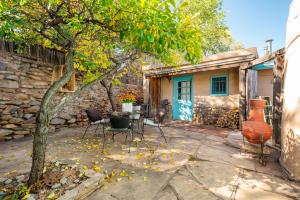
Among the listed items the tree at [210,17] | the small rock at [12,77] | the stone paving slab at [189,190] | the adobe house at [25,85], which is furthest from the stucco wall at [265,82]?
the small rock at [12,77]

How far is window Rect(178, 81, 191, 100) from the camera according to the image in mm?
8250

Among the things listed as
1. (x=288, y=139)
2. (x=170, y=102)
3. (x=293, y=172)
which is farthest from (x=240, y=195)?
(x=170, y=102)

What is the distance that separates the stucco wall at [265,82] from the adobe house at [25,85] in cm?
928

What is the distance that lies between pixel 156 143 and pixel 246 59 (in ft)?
Result: 15.1

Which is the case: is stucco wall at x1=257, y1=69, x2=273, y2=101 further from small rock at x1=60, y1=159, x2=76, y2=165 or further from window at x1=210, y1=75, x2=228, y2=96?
small rock at x1=60, y1=159, x2=76, y2=165

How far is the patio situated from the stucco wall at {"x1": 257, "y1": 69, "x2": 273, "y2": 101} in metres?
5.87

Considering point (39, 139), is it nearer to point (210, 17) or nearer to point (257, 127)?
point (257, 127)

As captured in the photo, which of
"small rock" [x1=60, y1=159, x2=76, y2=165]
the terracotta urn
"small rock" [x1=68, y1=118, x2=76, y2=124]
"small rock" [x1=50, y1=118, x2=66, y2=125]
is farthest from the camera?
"small rock" [x1=68, y1=118, x2=76, y2=124]

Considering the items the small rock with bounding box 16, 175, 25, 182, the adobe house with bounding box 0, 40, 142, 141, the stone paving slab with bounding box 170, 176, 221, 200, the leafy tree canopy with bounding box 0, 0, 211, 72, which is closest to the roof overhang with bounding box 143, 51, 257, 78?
the leafy tree canopy with bounding box 0, 0, 211, 72

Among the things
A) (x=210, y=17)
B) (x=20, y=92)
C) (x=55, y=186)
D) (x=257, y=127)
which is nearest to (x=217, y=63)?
(x=257, y=127)

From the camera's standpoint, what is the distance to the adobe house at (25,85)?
4.42 meters

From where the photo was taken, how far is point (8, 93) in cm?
449

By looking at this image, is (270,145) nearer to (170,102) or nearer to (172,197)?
(172,197)

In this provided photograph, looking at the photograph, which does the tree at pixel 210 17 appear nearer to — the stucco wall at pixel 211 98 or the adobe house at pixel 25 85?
the stucco wall at pixel 211 98
